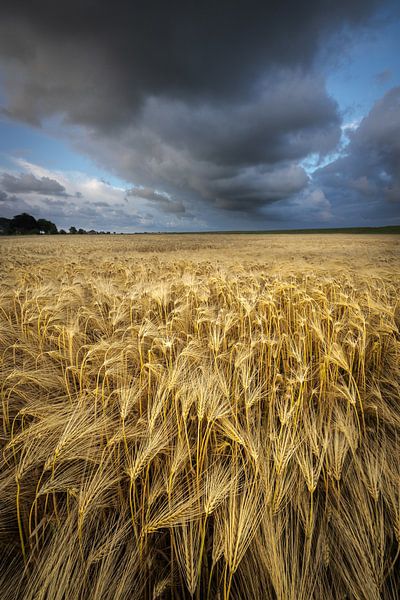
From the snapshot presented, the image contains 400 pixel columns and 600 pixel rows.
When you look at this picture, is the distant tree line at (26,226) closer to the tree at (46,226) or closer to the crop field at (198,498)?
the tree at (46,226)

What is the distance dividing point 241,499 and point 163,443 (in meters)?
0.45

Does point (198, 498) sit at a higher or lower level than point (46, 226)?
lower

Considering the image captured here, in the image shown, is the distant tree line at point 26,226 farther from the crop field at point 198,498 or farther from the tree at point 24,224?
the crop field at point 198,498

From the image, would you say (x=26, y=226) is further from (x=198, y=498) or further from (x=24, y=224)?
(x=198, y=498)

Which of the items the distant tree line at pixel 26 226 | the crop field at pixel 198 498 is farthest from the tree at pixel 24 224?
the crop field at pixel 198 498

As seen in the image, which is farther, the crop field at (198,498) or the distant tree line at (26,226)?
the distant tree line at (26,226)

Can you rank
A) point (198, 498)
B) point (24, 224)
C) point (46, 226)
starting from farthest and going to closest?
point (46, 226)
point (24, 224)
point (198, 498)

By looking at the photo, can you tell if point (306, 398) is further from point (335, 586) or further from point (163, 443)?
point (163, 443)

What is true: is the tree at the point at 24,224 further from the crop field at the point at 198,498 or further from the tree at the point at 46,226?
the crop field at the point at 198,498

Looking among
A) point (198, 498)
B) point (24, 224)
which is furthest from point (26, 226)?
point (198, 498)

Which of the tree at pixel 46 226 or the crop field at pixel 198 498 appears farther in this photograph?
the tree at pixel 46 226

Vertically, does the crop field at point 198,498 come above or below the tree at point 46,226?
below

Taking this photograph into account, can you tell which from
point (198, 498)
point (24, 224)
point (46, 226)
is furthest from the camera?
point (46, 226)

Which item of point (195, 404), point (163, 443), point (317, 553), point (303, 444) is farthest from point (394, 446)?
point (163, 443)
